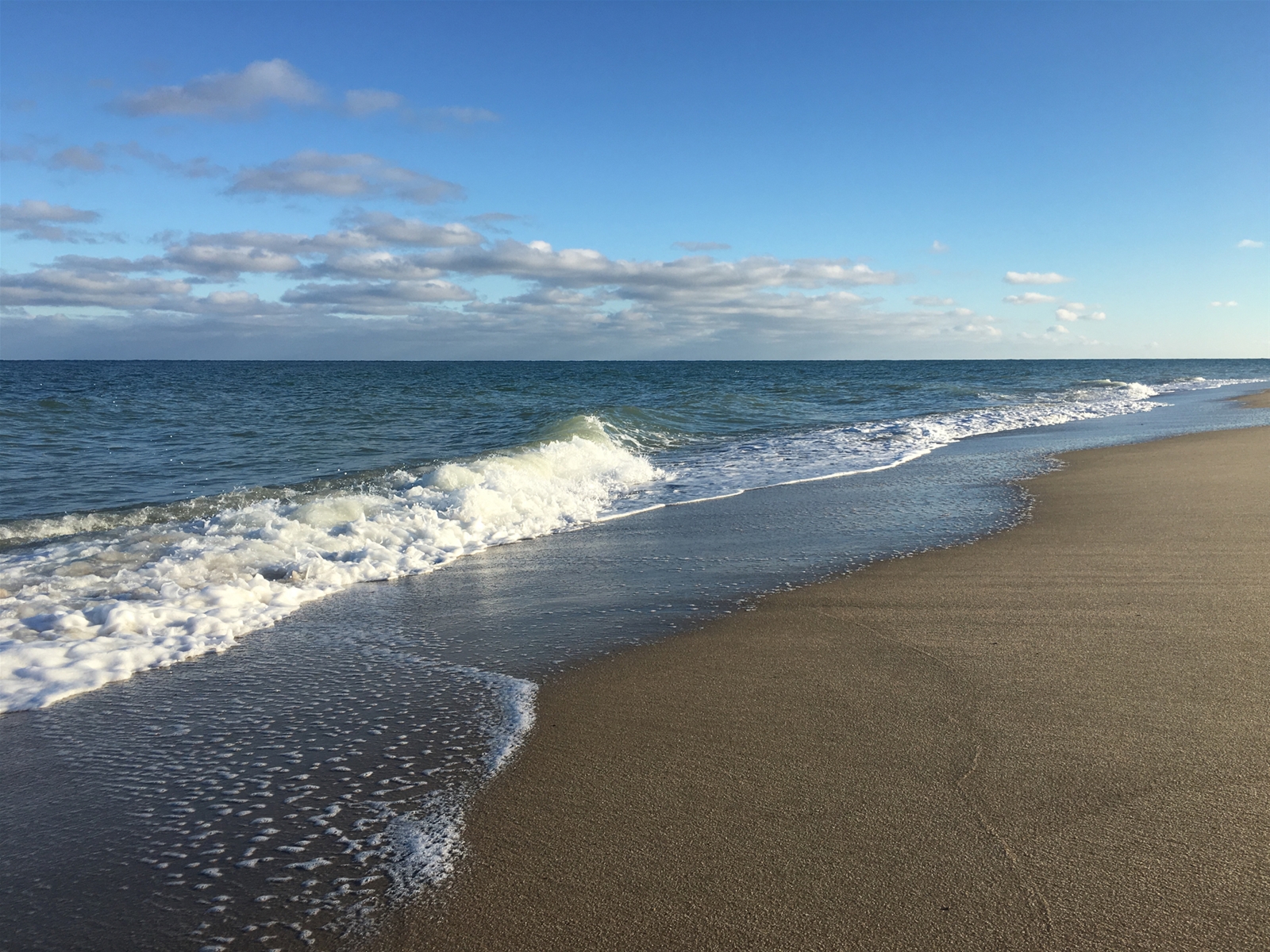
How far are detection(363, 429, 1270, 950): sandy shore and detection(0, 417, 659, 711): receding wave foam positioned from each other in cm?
269

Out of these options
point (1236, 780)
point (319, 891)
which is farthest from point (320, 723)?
point (1236, 780)

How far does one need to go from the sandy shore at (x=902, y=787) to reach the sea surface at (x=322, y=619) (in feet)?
1.14

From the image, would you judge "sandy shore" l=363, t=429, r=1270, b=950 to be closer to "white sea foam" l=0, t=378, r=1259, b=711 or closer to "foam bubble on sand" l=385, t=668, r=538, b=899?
"foam bubble on sand" l=385, t=668, r=538, b=899

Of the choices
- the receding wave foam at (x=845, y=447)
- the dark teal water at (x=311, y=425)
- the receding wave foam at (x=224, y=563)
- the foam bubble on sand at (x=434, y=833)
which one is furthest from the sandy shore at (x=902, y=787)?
the dark teal water at (x=311, y=425)

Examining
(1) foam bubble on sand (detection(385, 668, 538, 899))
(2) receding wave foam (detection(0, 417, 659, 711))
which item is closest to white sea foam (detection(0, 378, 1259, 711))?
(2) receding wave foam (detection(0, 417, 659, 711))

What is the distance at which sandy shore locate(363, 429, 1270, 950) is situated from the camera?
7.48 ft

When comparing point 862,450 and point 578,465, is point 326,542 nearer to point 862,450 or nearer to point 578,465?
point 578,465

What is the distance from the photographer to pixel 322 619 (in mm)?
5613

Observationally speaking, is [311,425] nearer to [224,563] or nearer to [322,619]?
[224,563]

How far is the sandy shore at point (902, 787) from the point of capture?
89.8 inches

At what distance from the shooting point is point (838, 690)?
12.8 feet

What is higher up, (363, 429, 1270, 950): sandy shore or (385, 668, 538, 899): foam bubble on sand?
(363, 429, 1270, 950): sandy shore

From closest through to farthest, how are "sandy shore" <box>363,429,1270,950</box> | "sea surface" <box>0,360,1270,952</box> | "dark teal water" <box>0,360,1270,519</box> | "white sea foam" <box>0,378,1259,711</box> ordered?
"sandy shore" <box>363,429,1270,950</box> → "sea surface" <box>0,360,1270,952</box> → "white sea foam" <box>0,378,1259,711</box> → "dark teal water" <box>0,360,1270,519</box>

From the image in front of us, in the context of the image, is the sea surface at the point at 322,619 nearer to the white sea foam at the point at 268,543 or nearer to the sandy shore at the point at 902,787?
the white sea foam at the point at 268,543
